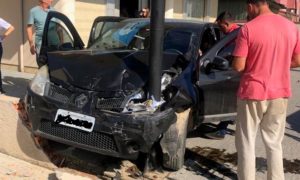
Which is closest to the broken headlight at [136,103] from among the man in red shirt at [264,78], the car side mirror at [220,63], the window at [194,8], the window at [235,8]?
the man in red shirt at [264,78]

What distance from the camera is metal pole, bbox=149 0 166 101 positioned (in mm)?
4664

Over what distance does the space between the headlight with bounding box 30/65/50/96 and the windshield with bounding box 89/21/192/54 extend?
1.29 m

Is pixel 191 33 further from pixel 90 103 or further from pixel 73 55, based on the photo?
pixel 90 103

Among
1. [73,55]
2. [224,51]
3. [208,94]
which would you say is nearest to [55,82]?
[73,55]

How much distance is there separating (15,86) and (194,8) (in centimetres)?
1029

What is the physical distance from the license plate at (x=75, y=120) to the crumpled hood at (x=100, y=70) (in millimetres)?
341

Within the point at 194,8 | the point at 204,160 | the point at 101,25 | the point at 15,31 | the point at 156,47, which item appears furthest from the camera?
the point at 194,8

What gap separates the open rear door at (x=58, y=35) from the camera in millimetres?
6219

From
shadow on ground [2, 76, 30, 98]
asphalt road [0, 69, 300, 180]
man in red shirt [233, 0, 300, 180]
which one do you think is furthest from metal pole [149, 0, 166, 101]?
shadow on ground [2, 76, 30, 98]

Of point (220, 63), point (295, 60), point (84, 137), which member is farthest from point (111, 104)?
point (295, 60)

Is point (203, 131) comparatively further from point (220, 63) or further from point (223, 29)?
point (220, 63)

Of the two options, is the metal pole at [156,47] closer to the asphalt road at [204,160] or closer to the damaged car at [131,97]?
the damaged car at [131,97]

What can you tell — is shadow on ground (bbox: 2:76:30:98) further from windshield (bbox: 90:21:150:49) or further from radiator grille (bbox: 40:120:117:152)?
radiator grille (bbox: 40:120:117:152)

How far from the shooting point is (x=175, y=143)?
4879mm
